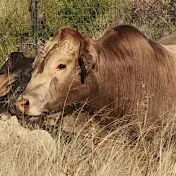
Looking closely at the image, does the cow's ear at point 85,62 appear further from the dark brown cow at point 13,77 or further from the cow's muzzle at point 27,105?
the dark brown cow at point 13,77

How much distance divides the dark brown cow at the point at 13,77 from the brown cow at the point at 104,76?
1066 mm

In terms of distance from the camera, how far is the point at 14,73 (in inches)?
284

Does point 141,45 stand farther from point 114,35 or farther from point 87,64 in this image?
point 87,64

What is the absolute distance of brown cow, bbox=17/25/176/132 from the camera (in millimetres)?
5645

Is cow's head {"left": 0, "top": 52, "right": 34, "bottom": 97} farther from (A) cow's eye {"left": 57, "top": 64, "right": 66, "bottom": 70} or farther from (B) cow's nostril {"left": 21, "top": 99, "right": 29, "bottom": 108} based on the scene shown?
(B) cow's nostril {"left": 21, "top": 99, "right": 29, "bottom": 108}

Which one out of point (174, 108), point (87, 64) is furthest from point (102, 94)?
point (174, 108)

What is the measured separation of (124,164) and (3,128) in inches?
79.0

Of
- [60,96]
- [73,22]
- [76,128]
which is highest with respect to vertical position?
[60,96]

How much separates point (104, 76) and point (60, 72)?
45 centimetres

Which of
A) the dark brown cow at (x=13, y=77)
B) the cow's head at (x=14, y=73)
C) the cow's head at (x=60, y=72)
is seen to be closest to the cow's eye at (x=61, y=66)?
the cow's head at (x=60, y=72)

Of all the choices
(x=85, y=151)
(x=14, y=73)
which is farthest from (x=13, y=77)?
(x=85, y=151)

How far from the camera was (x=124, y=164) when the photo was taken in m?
5.66

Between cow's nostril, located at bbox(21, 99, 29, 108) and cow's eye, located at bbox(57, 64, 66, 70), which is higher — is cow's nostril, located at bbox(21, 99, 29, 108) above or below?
below

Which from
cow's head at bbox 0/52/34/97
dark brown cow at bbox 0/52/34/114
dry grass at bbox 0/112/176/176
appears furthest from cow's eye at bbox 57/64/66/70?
cow's head at bbox 0/52/34/97
